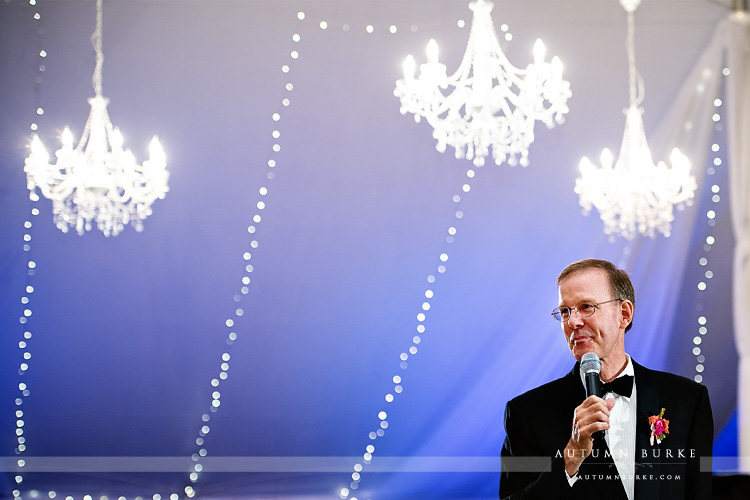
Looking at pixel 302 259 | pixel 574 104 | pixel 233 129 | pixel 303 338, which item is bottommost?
pixel 303 338

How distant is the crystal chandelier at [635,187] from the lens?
3.84 m

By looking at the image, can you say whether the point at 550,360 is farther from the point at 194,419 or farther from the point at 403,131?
the point at 194,419

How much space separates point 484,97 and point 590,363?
1.84m

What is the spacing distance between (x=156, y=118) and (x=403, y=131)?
4.23 feet

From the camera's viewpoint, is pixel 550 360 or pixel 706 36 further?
pixel 706 36

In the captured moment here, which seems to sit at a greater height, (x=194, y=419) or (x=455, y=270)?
(x=455, y=270)

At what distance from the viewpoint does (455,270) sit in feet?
13.1

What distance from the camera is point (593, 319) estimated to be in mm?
1868

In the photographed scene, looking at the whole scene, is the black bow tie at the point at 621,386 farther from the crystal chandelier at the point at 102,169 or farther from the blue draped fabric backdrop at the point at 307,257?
the crystal chandelier at the point at 102,169

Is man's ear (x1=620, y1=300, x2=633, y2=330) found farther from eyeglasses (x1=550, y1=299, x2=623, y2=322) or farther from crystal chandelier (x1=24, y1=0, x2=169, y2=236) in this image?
crystal chandelier (x1=24, y1=0, x2=169, y2=236)

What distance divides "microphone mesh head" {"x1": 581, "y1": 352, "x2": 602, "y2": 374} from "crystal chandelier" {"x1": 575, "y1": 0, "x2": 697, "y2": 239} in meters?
2.15

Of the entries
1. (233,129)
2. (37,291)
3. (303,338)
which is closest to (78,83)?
(233,129)

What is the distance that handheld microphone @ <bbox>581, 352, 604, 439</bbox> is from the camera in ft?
5.65

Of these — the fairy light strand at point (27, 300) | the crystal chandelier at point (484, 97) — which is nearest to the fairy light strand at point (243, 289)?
the crystal chandelier at point (484, 97)
